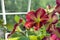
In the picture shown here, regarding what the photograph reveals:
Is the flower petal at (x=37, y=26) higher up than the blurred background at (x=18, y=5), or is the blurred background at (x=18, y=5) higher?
the flower petal at (x=37, y=26)

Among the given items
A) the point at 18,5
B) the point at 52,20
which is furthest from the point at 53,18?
the point at 18,5

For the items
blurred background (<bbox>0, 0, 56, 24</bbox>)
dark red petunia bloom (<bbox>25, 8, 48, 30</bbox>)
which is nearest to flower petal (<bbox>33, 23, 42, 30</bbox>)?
dark red petunia bloom (<bbox>25, 8, 48, 30</bbox>)

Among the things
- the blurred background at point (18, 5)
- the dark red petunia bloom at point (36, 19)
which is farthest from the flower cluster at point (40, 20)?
the blurred background at point (18, 5)

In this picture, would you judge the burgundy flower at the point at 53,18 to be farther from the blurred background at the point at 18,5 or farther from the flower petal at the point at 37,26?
the blurred background at the point at 18,5

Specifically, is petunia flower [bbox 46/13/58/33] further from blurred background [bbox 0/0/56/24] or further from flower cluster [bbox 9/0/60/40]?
blurred background [bbox 0/0/56/24]

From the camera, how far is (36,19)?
401 mm

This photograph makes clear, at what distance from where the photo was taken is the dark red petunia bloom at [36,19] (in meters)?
0.40

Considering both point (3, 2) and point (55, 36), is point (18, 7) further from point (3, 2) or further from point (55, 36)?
point (55, 36)

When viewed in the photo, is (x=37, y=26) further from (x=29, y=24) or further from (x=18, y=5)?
(x=18, y=5)

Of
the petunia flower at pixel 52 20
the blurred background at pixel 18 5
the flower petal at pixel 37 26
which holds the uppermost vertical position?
the petunia flower at pixel 52 20

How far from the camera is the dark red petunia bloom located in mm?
398

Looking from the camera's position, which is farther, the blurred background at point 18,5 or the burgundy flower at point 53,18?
the blurred background at point 18,5

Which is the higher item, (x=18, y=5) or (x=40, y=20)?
(x=40, y=20)

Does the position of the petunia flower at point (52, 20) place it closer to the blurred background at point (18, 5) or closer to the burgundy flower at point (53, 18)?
the burgundy flower at point (53, 18)
